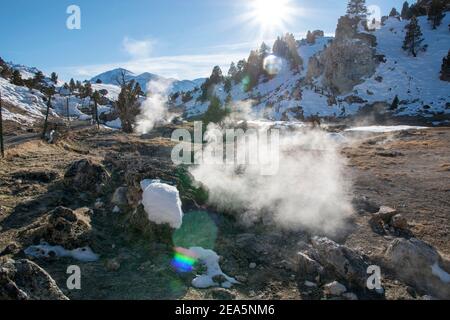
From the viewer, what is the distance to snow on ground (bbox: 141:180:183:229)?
12914 millimetres

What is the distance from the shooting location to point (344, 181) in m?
22.9

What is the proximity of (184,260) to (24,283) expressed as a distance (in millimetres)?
5019

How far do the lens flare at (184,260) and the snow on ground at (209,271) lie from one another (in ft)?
0.68

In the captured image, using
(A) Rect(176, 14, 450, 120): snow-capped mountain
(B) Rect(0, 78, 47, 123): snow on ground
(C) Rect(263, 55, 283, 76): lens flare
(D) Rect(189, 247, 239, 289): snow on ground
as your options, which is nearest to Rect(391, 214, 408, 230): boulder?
(D) Rect(189, 247, 239, 289): snow on ground

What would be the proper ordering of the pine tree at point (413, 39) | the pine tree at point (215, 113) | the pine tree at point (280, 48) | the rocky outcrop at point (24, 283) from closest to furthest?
the rocky outcrop at point (24, 283) < the pine tree at point (215, 113) < the pine tree at point (413, 39) < the pine tree at point (280, 48)

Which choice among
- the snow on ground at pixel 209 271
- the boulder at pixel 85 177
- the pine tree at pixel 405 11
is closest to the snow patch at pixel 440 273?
the snow on ground at pixel 209 271

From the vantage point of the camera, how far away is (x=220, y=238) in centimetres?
1380

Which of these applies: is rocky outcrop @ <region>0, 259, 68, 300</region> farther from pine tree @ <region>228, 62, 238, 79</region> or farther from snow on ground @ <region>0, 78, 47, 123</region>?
pine tree @ <region>228, 62, 238, 79</region>

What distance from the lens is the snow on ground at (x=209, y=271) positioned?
10.5 m

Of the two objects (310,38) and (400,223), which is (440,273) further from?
(310,38)

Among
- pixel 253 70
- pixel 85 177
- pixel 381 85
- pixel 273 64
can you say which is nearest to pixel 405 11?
pixel 273 64

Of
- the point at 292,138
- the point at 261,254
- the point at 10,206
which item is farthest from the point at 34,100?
the point at 261,254

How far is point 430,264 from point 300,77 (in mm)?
110406

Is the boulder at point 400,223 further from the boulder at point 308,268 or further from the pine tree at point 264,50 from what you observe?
the pine tree at point 264,50
